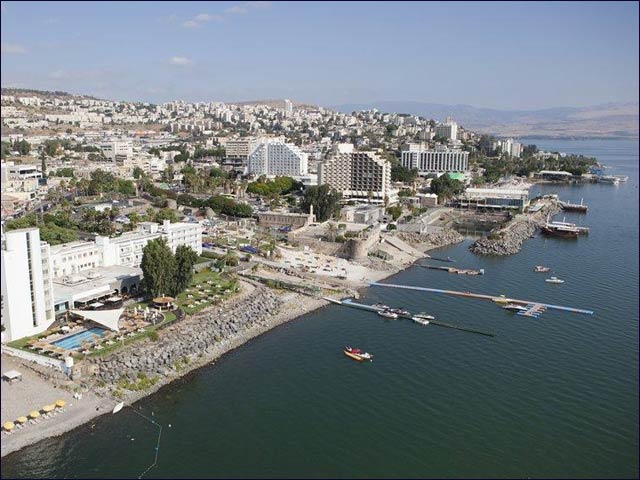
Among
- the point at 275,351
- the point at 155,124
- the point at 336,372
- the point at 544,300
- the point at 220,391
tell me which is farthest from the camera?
the point at 155,124

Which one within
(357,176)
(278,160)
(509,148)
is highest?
(509,148)

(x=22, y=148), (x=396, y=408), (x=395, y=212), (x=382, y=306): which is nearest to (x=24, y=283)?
(x=396, y=408)

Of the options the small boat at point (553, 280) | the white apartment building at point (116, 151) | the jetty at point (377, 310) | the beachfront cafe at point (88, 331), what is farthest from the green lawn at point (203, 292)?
the white apartment building at point (116, 151)

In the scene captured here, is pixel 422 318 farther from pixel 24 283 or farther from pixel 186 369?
pixel 24 283

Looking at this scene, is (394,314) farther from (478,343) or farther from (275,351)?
(275,351)

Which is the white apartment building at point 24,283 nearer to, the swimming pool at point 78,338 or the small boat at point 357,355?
the swimming pool at point 78,338

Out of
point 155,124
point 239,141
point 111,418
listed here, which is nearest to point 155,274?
point 111,418
